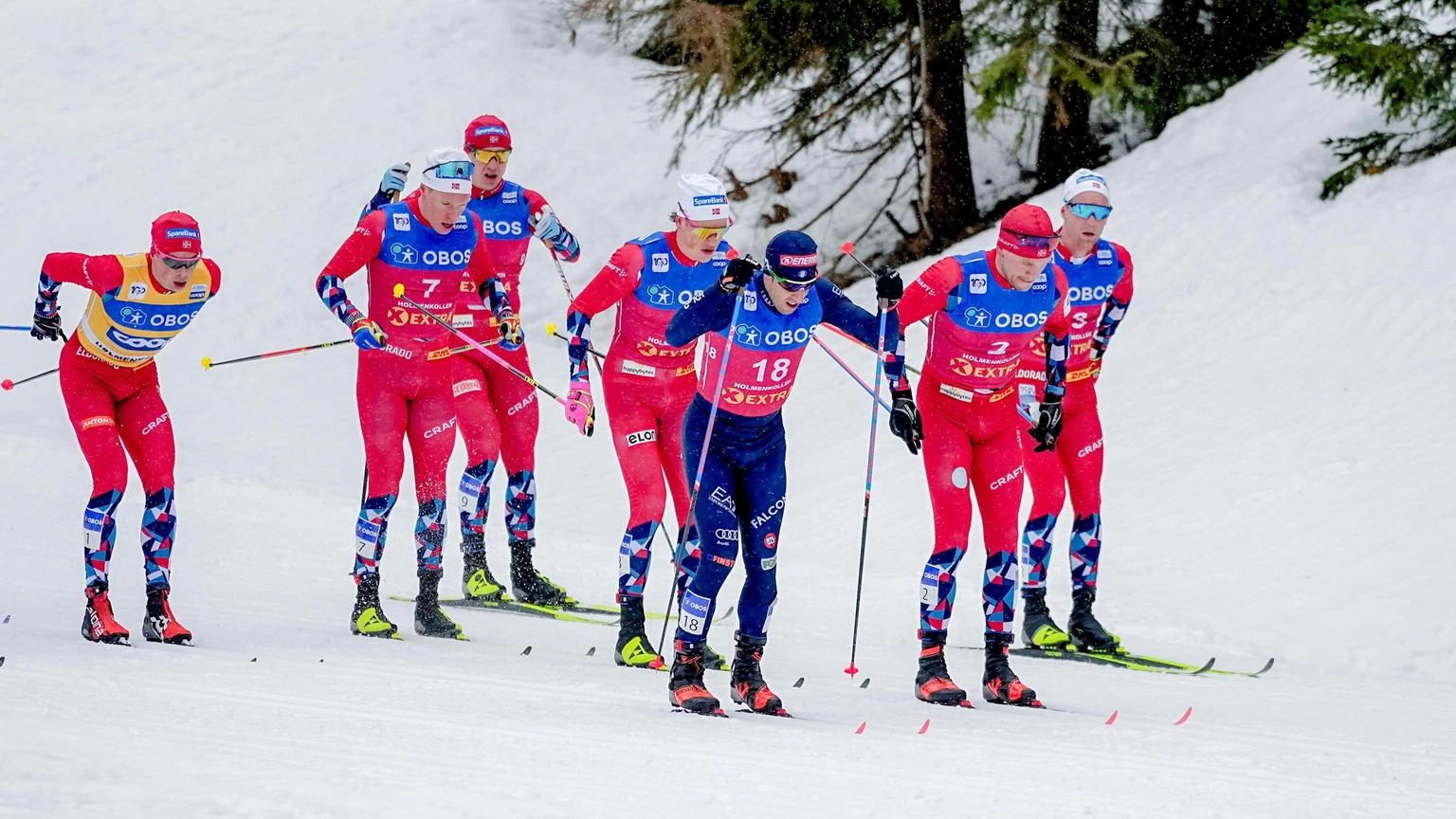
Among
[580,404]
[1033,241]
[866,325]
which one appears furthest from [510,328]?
[1033,241]

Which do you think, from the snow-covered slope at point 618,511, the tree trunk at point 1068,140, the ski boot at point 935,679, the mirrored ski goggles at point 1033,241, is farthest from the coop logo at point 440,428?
the tree trunk at point 1068,140

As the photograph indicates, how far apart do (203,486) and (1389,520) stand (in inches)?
336

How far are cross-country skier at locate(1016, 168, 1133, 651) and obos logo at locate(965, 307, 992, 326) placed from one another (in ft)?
3.98

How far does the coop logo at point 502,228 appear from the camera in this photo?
31.1ft

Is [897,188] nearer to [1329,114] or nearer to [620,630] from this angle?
[1329,114]

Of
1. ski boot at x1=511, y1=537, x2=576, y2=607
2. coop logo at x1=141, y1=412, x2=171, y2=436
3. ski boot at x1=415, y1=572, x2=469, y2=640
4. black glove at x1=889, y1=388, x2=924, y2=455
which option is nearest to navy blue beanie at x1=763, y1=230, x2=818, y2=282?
black glove at x1=889, y1=388, x2=924, y2=455

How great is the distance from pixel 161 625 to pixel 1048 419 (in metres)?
4.18

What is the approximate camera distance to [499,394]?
31.2 feet

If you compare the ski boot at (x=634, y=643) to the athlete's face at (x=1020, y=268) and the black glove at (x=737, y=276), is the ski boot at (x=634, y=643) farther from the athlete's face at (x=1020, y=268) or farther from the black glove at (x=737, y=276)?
the athlete's face at (x=1020, y=268)

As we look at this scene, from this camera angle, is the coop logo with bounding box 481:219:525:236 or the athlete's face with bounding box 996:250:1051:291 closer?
the athlete's face with bounding box 996:250:1051:291

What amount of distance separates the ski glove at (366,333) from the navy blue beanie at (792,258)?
253cm

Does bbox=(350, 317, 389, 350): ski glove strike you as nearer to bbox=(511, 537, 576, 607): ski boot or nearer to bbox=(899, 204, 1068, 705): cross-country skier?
bbox=(511, 537, 576, 607): ski boot

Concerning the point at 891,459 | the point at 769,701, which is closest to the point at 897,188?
the point at 891,459

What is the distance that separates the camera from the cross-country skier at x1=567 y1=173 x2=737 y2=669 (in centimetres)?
773
